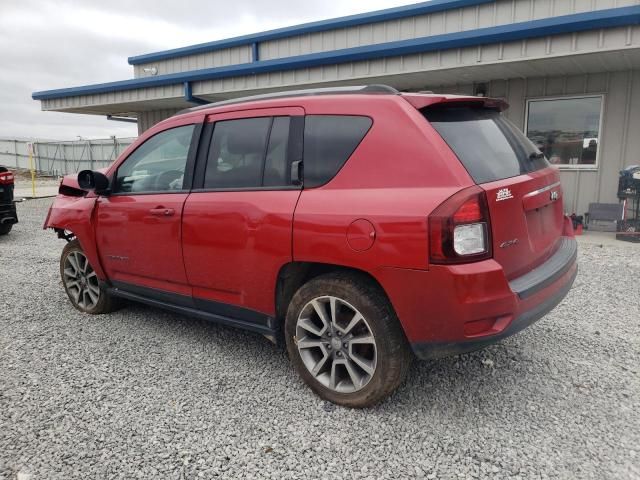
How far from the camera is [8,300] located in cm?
502

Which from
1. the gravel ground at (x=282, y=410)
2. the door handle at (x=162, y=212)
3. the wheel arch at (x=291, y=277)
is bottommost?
the gravel ground at (x=282, y=410)

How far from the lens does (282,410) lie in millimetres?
2830

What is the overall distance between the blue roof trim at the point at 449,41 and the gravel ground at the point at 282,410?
4803 millimetres

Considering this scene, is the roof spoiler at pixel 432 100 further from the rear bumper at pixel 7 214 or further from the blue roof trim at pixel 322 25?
the blue roof trim at pixel 322 25

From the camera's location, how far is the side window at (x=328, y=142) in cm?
275

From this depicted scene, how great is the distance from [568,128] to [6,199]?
1048 centimetres

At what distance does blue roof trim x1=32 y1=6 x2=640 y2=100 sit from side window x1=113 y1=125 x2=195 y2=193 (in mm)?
5905

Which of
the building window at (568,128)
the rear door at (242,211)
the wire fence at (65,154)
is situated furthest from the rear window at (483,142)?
the wire fence at (65,154)

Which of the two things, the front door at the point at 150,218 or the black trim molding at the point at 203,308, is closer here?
the black trim molding at the point at 203,308

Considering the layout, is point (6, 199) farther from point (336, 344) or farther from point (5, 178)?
point (336, 344)

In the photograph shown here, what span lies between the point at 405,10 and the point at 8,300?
10676 millimetres

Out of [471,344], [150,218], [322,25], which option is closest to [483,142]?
[471,344]

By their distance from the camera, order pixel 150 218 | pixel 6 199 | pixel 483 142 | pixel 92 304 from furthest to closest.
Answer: pixel 6 199
pixel 92 304
pixel 150 218
pixel 483 142

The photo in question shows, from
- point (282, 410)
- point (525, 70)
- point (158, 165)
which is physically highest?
point (525, 70)
